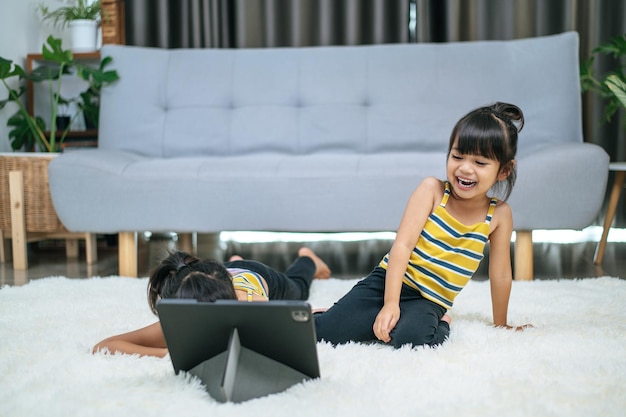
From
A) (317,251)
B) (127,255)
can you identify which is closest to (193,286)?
(127,255)

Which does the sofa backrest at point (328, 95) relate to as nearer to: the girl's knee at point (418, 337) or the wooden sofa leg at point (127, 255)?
the wooden sofa leg at point (127, 255)

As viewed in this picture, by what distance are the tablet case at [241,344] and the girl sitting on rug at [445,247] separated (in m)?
0.32

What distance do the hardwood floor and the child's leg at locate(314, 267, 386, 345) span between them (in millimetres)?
880

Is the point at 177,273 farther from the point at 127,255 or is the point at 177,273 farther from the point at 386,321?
the point at 127,255

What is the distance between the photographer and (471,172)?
1.40m

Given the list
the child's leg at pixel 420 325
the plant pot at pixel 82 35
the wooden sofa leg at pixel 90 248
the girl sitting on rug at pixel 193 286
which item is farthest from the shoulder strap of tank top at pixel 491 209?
the plant pot at pixel 82 35

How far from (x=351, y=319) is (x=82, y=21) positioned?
235cm

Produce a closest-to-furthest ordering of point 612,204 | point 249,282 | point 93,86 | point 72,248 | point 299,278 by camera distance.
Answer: point 249,282 < point 299,278 < point 612,204 < point 72,248 < point 93,86

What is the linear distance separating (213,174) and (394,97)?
2.82ft

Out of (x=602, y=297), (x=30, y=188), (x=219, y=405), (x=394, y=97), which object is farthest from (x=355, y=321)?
(x=30, y=188)

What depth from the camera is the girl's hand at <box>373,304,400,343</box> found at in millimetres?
1414

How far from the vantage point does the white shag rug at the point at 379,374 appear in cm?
103

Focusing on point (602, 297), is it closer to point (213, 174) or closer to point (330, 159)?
point (330, 159)

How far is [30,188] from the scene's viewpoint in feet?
8.69
